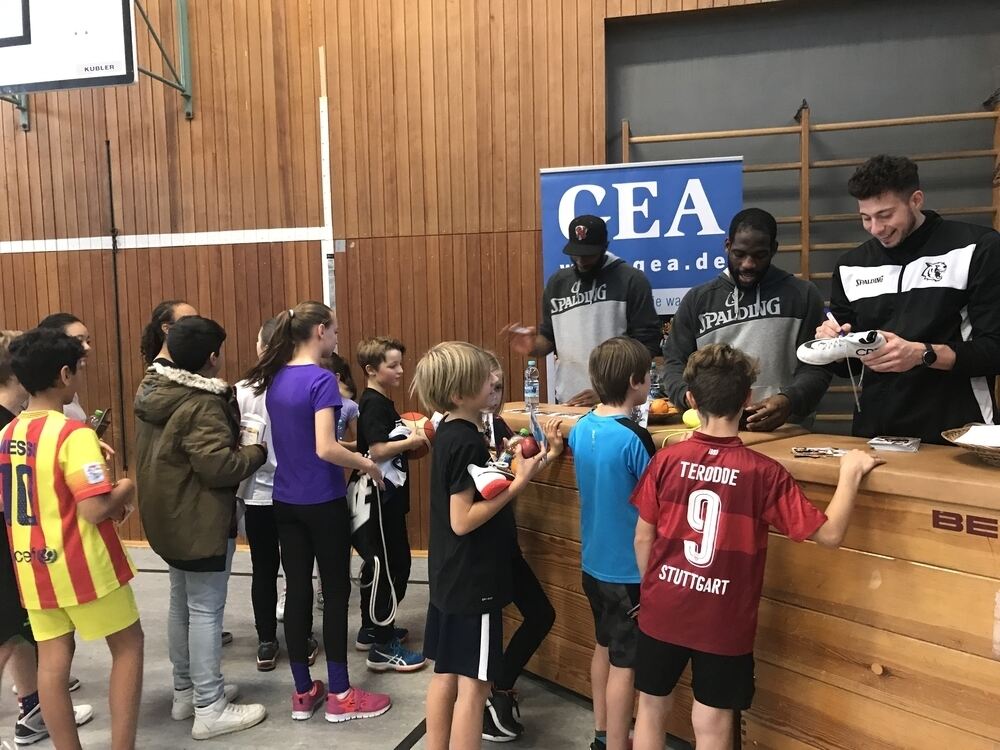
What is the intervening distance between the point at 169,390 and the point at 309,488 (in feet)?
1.92

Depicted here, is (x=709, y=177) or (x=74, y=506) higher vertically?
(x=709, y=177)

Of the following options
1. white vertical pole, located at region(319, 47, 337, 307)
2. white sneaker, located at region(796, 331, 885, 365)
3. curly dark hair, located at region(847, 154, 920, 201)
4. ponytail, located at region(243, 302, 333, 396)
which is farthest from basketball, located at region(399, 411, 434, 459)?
white vertical pole, located at region(319, 47, 337, 307)

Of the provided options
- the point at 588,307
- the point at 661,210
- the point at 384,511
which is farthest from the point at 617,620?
the point at 661,210

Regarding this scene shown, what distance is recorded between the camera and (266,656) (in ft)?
10.3

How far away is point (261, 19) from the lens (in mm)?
4688

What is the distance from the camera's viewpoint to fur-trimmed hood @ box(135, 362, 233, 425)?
2484 millimetres

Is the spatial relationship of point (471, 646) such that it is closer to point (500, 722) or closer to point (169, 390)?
point (500, 722)

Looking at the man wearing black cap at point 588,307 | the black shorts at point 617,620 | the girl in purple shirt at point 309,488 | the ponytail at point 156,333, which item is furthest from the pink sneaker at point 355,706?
the ponytail at point 156,333

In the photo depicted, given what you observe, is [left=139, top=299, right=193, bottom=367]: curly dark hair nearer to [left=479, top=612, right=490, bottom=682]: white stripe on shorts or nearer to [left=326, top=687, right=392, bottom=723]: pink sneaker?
[left=326, top=687, right=392, bottom=723]: pink sneaker

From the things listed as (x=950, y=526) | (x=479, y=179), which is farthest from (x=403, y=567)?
(x=479, y=179)

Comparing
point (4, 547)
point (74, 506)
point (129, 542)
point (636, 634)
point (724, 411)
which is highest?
point (724, 411)

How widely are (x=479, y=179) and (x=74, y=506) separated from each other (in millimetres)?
3121

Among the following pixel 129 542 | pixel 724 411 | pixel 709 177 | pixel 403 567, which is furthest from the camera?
pixel 129 542

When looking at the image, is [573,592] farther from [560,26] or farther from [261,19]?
[261,19]
